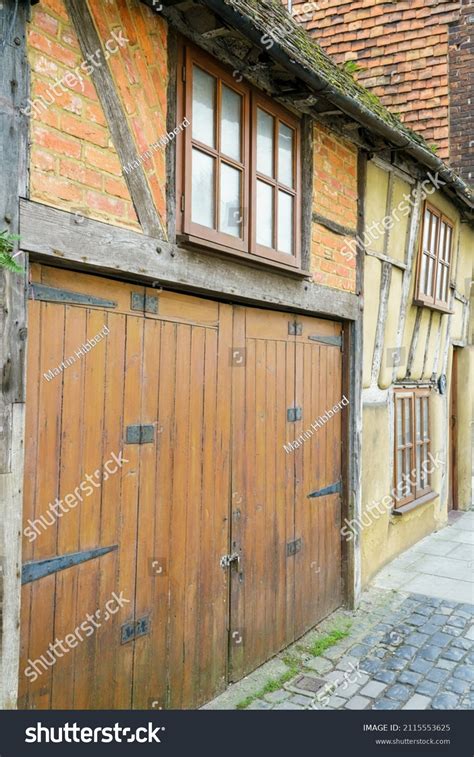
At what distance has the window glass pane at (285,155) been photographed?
4234 millimetres

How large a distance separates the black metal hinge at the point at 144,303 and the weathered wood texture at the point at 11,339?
771 mm

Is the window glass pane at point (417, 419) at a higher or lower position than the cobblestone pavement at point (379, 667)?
higher

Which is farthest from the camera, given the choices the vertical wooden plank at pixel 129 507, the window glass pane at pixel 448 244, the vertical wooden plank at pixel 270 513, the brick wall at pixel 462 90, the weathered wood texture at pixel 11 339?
the brick wall at pixel 462 90

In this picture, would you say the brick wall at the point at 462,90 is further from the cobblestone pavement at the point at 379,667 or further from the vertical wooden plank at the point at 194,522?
the vertical wooden plank at the point at 194,522

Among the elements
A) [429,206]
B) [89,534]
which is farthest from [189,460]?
[429,206]

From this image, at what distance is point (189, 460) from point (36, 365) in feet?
3.92

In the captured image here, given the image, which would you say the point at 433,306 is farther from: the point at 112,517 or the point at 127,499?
the point at 112,517

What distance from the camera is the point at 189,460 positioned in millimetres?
3549

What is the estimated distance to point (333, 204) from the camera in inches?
194

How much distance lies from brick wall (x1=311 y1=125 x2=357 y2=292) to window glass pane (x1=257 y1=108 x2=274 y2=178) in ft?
2.11

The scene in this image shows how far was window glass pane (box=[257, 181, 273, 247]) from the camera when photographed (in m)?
4.00

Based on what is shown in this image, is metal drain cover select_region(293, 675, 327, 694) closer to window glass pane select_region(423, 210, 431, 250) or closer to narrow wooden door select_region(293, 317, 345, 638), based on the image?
narrow wooden door select_region(293, 317, 345, 638)

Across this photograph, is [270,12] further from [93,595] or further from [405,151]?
[93,595]

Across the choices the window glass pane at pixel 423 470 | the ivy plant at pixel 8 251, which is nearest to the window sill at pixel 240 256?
the ivy plant at pixel 8 251
